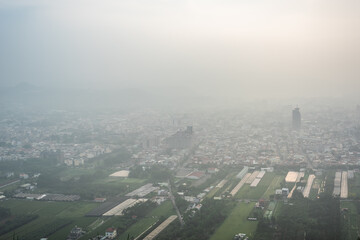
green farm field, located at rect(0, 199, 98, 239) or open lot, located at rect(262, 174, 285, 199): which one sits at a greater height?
green farm field, located at rect(0, 199, 98, 239)

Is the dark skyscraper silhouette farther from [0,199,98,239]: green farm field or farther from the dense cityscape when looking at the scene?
[0,199,98,239]: green farm field

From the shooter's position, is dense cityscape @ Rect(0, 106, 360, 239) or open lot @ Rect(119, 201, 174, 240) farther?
dense cityscape @ Rect(0, 106, 360, 239)

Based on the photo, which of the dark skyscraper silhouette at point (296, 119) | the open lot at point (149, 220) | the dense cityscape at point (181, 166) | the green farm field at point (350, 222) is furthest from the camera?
the dark skyscraper silhouette at point (296, 119)

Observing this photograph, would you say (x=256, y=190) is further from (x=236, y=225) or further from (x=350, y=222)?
(x=350, y=222)

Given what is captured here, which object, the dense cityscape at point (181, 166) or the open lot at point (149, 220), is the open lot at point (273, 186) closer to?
the dense cityscape at point (181, 166)

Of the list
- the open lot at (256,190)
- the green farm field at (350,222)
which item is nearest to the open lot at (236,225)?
the open lot at (256,190)

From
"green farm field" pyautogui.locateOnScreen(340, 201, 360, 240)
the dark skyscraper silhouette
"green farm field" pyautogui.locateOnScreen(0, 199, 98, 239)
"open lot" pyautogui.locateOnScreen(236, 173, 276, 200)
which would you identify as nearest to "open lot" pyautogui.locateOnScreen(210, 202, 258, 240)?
"open lot" pyautogui.locateOnScreen(236, 173, 276, 200)

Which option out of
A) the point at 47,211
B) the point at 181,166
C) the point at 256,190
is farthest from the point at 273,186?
the point at 47,211

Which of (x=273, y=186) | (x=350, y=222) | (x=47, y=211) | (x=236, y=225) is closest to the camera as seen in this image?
(x=350, y=222)
